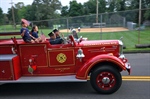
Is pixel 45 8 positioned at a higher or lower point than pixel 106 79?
higher

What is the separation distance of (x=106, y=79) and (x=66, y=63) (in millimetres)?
1104

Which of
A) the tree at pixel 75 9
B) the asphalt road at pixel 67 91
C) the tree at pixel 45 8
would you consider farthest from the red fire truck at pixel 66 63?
the tree at pixel 75 9

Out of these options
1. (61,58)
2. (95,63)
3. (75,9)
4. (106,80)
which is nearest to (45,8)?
(75,9)

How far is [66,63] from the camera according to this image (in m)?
5.34

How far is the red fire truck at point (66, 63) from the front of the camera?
5.00 meters

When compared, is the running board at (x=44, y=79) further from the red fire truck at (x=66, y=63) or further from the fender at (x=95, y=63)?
the fender at (x=95, y=63)

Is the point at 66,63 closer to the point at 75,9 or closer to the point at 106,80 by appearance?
the point at 106,80

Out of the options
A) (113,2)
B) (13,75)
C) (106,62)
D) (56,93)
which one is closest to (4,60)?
(13,75)

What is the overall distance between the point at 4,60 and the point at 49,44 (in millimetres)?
1154

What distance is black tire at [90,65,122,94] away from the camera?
16.3 ft

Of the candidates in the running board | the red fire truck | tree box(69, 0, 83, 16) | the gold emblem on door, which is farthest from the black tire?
tree box(69, 0, 83, 16)

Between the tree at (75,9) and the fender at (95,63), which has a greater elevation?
the tree at (75,9)

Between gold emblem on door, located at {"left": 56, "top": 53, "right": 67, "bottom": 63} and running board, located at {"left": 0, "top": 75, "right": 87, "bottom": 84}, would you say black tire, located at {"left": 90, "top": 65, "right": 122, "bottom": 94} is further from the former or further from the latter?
gold emblem on door, located at {"left": 56, "top": 53, "right": 67, "bottom": 63}

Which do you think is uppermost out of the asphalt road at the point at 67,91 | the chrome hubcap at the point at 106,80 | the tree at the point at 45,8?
the tree at the point at 45,8
